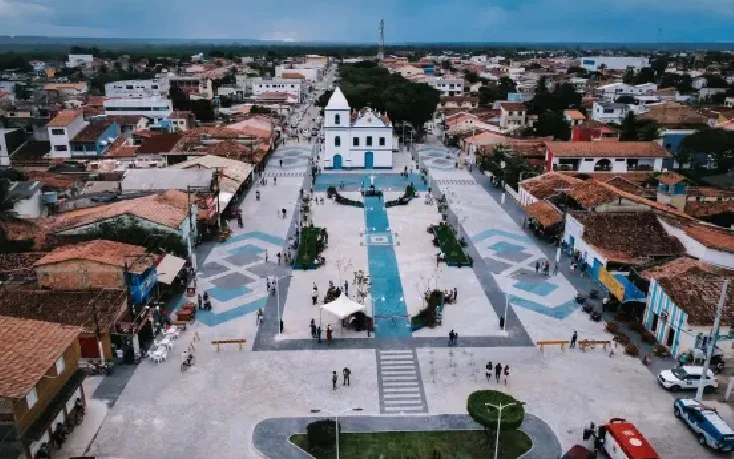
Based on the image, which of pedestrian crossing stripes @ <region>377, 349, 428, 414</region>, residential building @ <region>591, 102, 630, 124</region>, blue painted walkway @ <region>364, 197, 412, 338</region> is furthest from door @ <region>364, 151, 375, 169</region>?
residential building @ <region>591, 102, 630, 124</region>

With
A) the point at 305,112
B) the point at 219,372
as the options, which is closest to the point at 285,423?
the point at 219,372

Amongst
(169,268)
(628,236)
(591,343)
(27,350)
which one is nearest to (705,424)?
(591,343)

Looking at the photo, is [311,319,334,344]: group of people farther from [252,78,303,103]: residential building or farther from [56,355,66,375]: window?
[252,78,303,103]: residential building

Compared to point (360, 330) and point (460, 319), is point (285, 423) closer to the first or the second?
point (360, 330)

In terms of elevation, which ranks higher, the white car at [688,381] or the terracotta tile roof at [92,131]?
the terracotta tile roof at [92,131]

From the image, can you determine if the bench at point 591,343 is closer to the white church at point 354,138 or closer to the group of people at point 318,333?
the group of people at point 318,333

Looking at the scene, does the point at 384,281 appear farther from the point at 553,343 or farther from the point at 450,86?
the point at 450,86

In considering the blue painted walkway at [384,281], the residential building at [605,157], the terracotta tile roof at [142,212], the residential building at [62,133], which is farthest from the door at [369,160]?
the residential building at [62,133]
